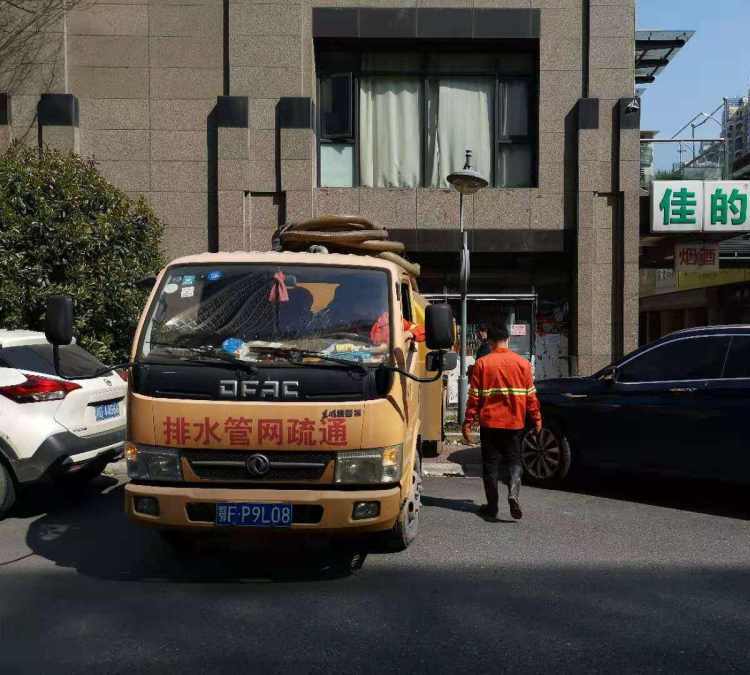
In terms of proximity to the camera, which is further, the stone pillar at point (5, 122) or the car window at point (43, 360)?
the stone pillar at point (5, 122)

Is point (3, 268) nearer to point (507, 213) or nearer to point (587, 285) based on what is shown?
point (507, 213)

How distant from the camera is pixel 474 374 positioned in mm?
6621

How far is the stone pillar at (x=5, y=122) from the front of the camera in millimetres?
13945

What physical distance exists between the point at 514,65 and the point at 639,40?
11.4ft

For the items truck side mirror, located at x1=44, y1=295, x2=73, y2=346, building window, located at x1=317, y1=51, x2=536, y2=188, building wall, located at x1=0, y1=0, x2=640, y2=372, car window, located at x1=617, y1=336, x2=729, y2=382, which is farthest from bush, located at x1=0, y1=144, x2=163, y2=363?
car window, located at x1=617, y1=336, x2=729, y2=382

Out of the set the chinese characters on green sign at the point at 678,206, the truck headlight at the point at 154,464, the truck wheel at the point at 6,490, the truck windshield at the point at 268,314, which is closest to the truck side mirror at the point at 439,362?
the truck windshield at the point at 268,314

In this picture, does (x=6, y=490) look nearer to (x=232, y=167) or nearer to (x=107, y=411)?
(x=107, y=411)

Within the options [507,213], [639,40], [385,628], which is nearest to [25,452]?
[385,628]

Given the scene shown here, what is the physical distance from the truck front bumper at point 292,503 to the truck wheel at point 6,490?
7.54ft

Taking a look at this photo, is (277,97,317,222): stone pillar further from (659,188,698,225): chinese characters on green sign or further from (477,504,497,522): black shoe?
(477,504,497,522): black shoe

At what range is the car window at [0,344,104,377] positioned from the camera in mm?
6609

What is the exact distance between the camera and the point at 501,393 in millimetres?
6457

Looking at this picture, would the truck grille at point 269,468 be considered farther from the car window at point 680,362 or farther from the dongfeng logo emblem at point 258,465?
the car window at point 680,362

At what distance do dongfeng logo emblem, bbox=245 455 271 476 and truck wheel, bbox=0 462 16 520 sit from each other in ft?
9.54
